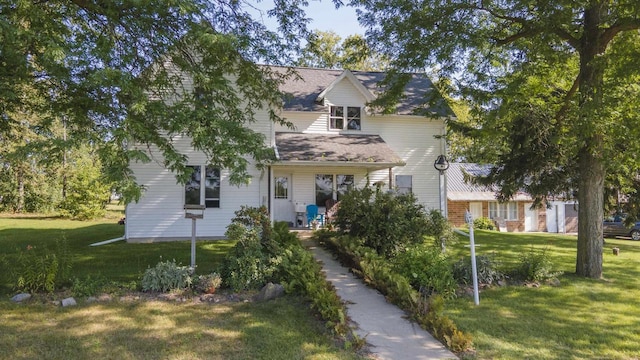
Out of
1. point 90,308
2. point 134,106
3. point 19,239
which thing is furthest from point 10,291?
point 19,239

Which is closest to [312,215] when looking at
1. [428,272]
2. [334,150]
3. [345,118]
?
[334,150]

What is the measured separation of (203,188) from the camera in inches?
571

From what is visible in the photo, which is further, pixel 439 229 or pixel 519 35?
pixel 439 229

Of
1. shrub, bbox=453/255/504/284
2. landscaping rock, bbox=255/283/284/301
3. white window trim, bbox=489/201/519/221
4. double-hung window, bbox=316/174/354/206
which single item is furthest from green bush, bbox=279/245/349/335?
white window trim, bbox=489/201/519/221

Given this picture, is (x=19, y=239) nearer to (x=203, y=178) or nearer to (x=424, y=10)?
(x=203, y=178)

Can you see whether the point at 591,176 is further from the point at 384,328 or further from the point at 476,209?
the point at 476,209

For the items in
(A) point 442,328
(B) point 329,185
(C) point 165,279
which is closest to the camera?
(A) point 442,328

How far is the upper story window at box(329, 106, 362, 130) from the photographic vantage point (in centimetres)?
1788

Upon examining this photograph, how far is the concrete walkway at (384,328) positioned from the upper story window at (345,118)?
10.8 metres

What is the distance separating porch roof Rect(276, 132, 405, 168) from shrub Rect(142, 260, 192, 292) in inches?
283

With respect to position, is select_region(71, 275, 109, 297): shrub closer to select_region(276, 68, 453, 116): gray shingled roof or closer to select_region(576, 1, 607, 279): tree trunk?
select_region(576, 1, 607, 279): tree trunk

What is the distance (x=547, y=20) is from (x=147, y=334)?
30.9 ft

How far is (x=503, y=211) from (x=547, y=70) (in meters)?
23.5

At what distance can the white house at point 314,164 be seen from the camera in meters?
14.2
